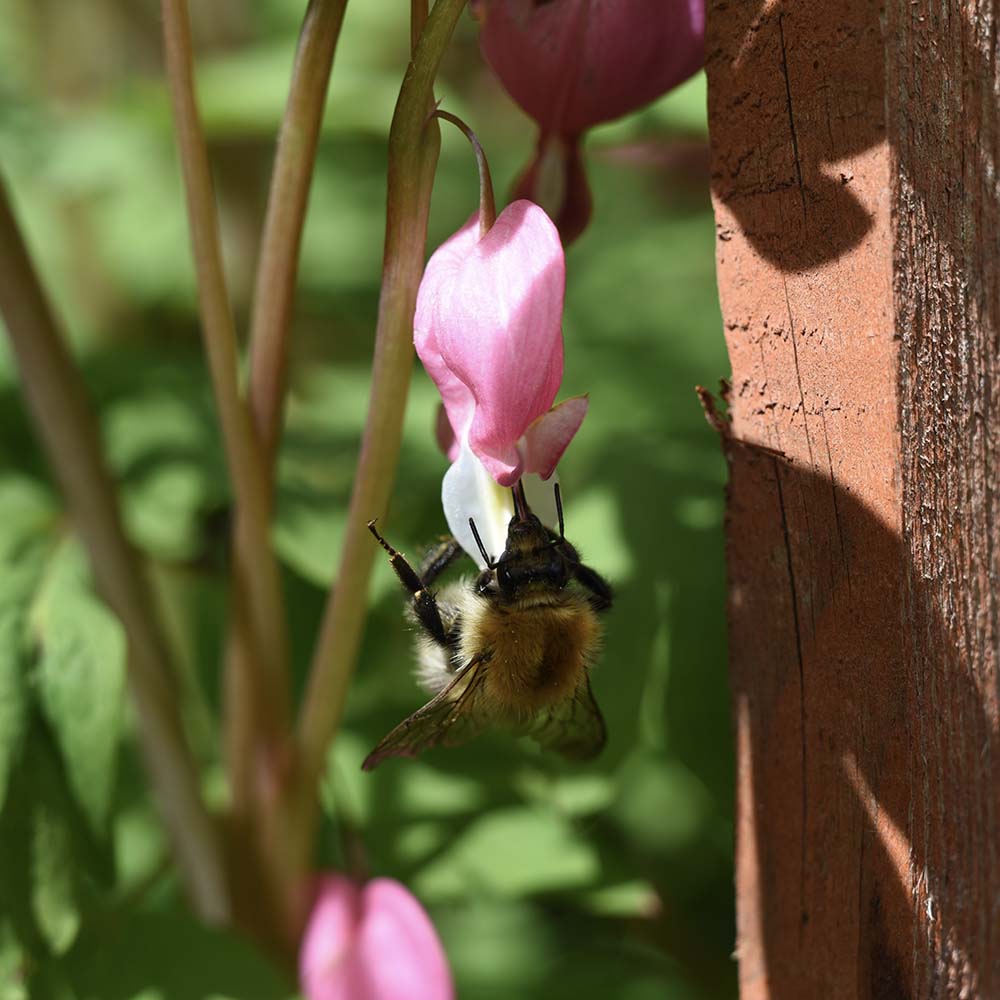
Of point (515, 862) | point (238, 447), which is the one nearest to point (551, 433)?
point (238, 447)

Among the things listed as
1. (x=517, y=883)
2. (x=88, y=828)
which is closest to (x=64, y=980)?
(x=88, y=828)

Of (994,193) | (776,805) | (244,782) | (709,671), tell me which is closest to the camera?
(994,193)

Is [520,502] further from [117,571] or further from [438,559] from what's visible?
[117,571]

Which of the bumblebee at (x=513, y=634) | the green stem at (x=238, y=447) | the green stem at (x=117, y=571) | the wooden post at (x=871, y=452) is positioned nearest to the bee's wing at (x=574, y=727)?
the bumblebee at (x=513, y=634)

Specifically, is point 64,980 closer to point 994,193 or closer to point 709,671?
point 709,671

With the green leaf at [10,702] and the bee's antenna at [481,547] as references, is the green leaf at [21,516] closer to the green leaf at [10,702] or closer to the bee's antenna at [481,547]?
the green leaf at [10,702]

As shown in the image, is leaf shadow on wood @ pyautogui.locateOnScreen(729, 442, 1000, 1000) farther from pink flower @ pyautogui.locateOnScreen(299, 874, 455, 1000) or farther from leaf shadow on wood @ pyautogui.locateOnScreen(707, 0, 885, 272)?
pink flower @ pyautogui.locateOnScreen(299, 874, 455, 1000)

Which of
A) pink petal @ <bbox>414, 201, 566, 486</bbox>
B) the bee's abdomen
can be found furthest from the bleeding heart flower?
the bee's abdomen
